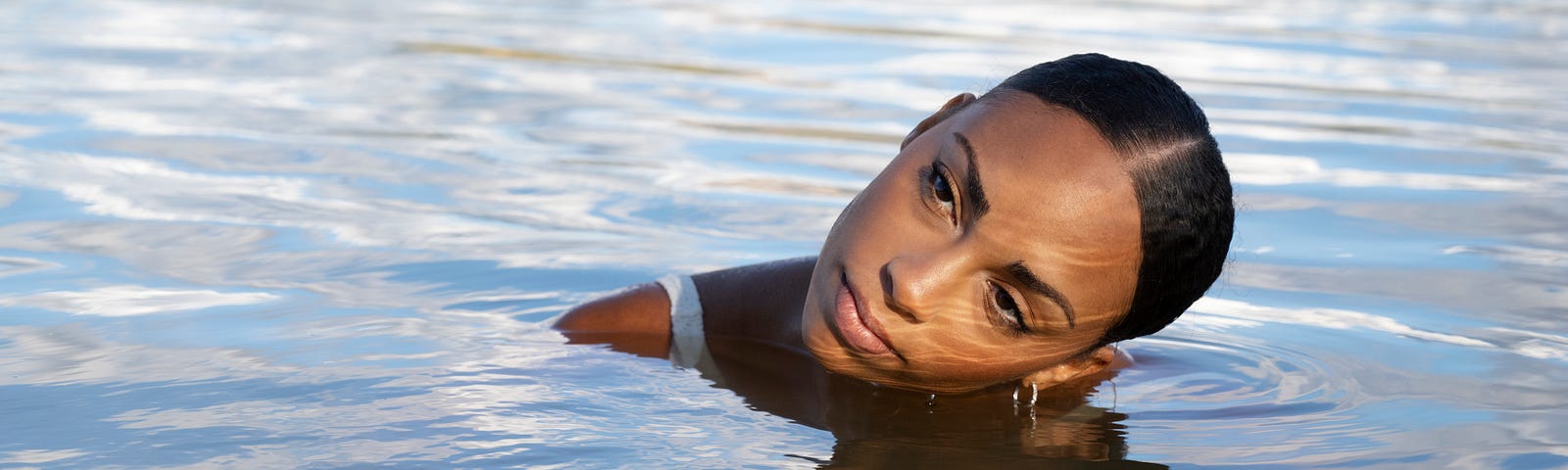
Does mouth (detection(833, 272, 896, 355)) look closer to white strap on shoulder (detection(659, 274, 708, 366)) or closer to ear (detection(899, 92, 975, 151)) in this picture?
ear (detection(899, 92, 975, 151))

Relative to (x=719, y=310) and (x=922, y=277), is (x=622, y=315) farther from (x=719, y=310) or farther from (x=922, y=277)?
(x=922, y=277)

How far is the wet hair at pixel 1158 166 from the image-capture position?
9.05 ft

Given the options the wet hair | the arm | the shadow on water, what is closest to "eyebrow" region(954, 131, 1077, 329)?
the wet hair

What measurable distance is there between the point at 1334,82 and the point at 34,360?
6678 millimetres

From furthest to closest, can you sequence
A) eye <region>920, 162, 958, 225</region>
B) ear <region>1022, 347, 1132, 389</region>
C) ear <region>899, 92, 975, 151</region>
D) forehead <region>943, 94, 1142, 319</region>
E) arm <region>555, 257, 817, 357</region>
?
arm <region>555, 257, 817, 357</region> → ear <region>1022, 347, 1132, 389</region> → ear <region>899, 92, 975, 151</region> → eye <region>920, 162, 958, 225</region> → forehead <region>943, 94, 1142, 319</region>

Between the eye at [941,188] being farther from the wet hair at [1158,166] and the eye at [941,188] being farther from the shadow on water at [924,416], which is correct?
the shadow on water at [924,416]

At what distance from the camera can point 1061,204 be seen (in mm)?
2688

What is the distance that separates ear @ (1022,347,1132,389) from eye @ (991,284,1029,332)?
30 cm

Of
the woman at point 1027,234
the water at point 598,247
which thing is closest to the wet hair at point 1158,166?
the woman at point 1027,234

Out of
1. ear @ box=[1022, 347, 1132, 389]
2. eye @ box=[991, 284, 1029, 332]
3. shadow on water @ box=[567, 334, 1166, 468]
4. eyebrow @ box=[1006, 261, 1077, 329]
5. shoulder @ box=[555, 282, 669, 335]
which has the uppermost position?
eyebrow @ box=[1006, 261, 1077, 329]

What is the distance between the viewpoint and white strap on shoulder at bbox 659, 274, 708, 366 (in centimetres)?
364

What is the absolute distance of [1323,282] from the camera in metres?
4.21

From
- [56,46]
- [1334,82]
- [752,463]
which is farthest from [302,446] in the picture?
[1334,82]

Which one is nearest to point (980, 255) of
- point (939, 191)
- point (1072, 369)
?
point (939, 191)
